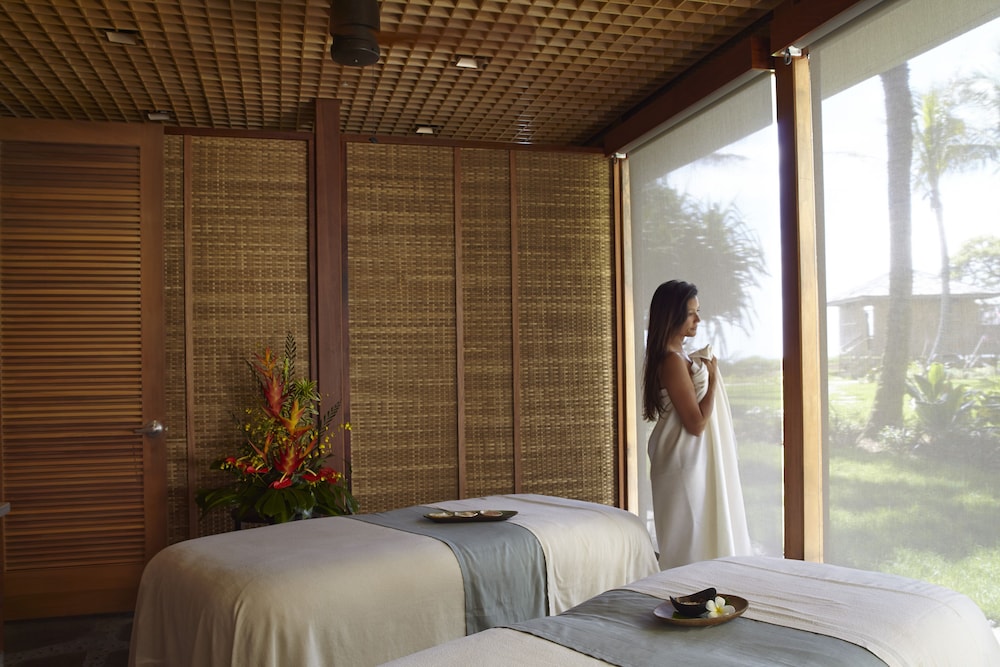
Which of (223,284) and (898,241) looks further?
(223,284)

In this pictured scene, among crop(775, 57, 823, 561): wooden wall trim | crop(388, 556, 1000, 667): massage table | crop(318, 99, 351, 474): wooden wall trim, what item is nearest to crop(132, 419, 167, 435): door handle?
crop(318, 99, 351, 474): wooden wall trim

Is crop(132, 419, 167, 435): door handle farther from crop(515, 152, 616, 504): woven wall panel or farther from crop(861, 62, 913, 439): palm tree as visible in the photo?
crop(861, 62, 913, 439): palm tree

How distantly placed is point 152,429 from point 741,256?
2.89 meters

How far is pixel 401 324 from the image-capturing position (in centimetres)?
452

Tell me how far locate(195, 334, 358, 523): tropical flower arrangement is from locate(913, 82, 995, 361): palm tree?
9.08 ft

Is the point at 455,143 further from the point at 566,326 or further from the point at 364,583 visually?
the point at 364,583

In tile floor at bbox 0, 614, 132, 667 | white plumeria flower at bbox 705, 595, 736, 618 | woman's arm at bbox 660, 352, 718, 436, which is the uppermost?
woman's arm at bbox 660, 352, 718, 436

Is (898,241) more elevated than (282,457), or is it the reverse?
(898,241)

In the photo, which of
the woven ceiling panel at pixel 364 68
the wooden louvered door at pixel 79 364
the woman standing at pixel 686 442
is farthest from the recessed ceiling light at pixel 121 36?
the woman standing at pixel 686 442

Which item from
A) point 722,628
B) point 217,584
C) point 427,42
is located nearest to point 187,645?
point 217,584

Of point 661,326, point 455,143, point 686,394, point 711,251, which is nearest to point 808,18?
point 711,251

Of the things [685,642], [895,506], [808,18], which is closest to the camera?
[685,642]

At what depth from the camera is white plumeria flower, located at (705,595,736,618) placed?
70.1 inches

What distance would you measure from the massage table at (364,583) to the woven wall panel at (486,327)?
5.17 feet
